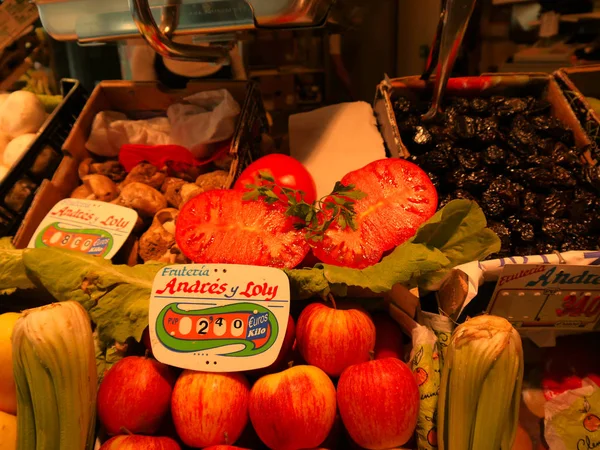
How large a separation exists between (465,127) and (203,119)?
0.95m

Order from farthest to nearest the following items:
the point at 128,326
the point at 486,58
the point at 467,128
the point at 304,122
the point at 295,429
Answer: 1. the point at 486,58
2. the point at 304,122
3. the point at 467,128
4. the point at 128,326
5. the point at 295,429

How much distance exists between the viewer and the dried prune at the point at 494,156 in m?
1.49

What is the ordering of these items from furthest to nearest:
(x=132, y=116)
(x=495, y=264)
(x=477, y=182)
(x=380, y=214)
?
(x=132, y=116), (x=477, y=182), (x=380, y=214), (x=495, y=264)

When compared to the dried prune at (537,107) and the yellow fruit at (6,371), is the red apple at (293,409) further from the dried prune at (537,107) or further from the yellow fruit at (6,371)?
the dried prune at (537,107)

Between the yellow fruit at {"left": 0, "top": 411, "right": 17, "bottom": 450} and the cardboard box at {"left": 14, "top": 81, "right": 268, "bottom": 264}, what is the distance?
0.51 meters

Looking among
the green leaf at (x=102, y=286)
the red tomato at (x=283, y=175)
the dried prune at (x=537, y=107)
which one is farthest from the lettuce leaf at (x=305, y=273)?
the dried prune at (x=537, y=107)

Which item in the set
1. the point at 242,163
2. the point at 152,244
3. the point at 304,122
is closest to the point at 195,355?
the point at 152,244

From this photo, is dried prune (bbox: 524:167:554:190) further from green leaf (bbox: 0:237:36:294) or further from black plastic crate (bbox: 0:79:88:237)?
black plastic crate (bbox: 0:79:88:237)

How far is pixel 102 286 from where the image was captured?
1.02m

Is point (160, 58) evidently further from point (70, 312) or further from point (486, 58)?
point (486, 58)

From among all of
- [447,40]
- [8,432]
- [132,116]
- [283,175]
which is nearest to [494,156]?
[447,40]

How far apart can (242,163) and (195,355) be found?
32.5 inches

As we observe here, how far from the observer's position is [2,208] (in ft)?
4.74

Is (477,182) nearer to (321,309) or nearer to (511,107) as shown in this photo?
(511,107)
